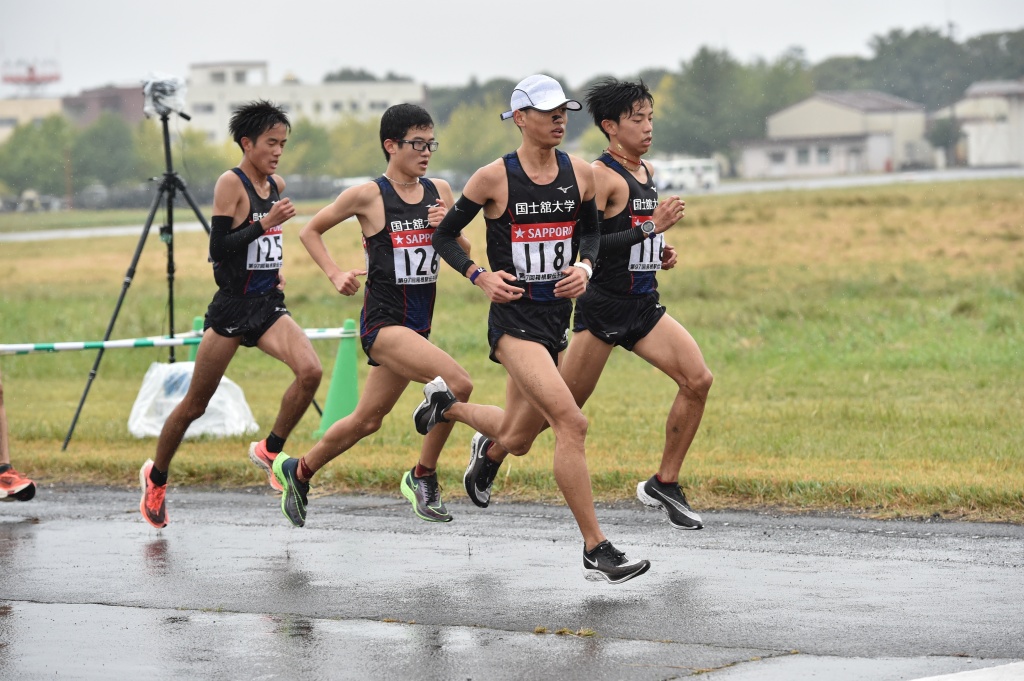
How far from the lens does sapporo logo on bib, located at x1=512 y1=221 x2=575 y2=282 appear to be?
22.4 ft

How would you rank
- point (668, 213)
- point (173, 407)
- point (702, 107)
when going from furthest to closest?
point (702, 107) → point (173, 407) → point (668, 213)

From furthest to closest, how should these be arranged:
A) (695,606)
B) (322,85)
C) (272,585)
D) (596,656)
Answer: (322,85) < (272,585) < (695,606) < (596,656)

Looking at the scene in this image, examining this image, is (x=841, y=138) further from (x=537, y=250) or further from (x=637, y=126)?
(x=537, y=250)

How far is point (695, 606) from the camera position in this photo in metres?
6.12

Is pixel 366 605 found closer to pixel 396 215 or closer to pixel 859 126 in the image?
pixel 396 215

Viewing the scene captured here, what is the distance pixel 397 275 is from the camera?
763 centimetres

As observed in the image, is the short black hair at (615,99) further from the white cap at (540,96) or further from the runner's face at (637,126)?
the white cap at (540,96)

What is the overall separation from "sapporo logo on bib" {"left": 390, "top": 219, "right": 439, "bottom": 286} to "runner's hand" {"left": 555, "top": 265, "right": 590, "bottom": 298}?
114 cm

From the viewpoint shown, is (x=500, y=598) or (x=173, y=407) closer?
(x=500, y=598)

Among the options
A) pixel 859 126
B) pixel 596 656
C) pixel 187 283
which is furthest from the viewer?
pixel 859 126

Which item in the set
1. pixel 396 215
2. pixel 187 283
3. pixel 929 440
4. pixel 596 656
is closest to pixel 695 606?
pixel 596 656

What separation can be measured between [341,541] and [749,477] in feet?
8.60

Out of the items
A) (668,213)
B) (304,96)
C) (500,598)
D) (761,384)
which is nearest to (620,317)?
(668,213)

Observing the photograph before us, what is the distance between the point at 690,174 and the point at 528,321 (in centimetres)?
5622
